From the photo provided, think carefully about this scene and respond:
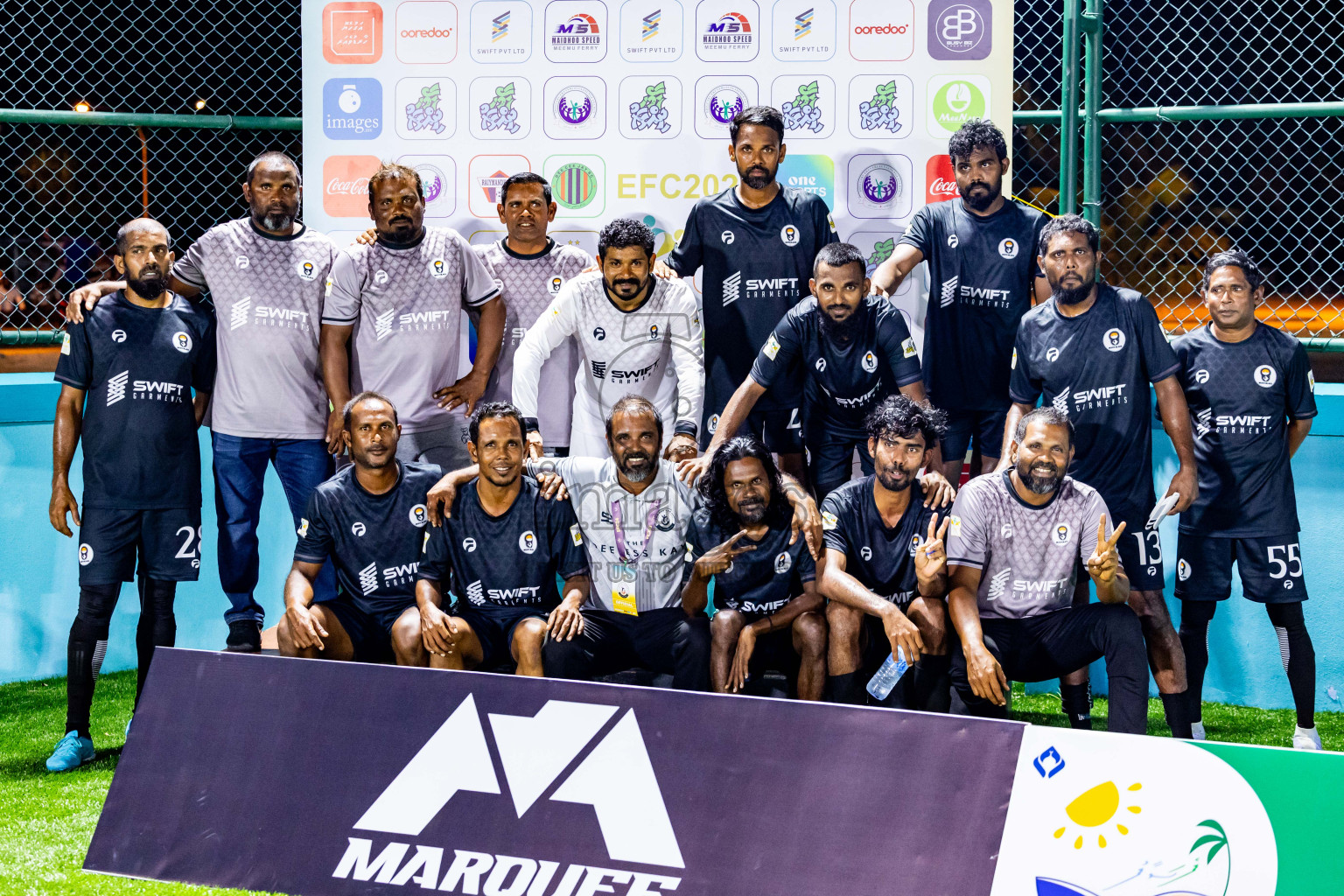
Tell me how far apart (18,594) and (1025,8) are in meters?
7.06

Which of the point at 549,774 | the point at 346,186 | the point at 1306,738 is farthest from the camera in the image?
the point at 346,186

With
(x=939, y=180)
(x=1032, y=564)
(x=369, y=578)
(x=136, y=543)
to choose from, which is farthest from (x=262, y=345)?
(x=1032, y=564)

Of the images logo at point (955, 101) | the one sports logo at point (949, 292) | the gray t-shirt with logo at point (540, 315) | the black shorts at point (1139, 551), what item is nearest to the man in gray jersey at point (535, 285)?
the gray t-shirt with logo at point (540, 315)

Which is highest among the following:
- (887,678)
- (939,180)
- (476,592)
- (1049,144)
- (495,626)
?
(1049,144)

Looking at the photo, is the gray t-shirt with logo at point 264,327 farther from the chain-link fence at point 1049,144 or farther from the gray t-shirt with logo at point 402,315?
the chain-link fence at point 1049,144

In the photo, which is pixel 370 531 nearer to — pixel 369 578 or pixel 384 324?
pixel 369 578

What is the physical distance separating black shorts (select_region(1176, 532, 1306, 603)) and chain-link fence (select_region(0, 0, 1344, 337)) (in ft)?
14.2

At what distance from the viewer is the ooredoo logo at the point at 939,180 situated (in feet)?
19.4

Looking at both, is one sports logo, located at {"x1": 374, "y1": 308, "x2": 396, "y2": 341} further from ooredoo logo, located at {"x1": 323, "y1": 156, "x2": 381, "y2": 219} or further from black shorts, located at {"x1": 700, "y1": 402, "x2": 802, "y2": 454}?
black shorts, located at {"x1": 700, "y1": 402, "x2": 802, "y2": 454}

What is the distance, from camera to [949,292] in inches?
214

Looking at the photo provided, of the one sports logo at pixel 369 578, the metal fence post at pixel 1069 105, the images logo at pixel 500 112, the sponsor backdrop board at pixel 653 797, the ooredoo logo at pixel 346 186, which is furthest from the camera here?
the ooredoo logo at pixel 346 186

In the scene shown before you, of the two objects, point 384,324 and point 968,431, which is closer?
point 384,324

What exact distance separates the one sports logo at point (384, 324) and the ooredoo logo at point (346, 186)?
3.59 feet

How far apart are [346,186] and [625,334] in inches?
75.7
